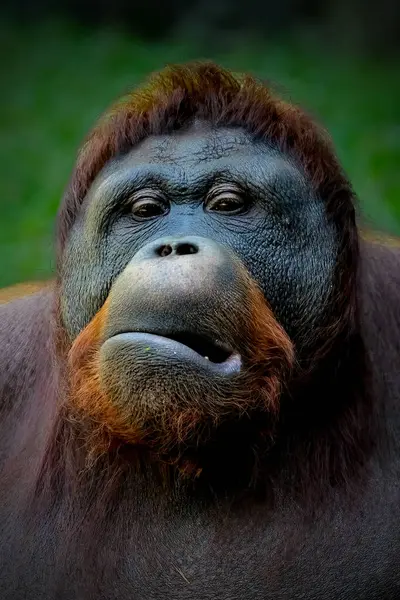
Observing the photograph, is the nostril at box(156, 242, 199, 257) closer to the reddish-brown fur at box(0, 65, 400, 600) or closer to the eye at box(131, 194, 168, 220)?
the eye at box(131, 194, 168, 220)

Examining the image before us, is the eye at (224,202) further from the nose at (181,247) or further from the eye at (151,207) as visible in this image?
the nose at (181,247)

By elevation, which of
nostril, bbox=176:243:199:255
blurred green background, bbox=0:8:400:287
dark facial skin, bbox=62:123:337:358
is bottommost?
nostril, bbox=176:243:199:255

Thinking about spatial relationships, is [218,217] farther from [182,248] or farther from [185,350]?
[185,350]

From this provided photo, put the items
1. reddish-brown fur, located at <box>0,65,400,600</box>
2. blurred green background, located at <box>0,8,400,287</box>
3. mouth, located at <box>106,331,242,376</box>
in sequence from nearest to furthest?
mouth, located at <box>106,331,242,376</box>
reddish-brown fur, located at <box>0,65,400,600</box>
blurred green background, located at <box>0,8,400,287</box>

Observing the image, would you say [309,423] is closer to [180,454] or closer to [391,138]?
[180,454]

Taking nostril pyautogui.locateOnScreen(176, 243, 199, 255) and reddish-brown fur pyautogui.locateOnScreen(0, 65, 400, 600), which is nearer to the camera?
nostril pyautogui.locateOnScreen(176, 243, 199, 255)

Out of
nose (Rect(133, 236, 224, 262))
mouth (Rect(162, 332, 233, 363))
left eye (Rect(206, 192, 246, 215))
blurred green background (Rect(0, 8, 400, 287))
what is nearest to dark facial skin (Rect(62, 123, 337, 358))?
left eye (Rect(206, 192, 246, 215))

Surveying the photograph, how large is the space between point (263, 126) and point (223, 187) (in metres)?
0.27

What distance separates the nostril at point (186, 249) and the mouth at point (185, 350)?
20 cm

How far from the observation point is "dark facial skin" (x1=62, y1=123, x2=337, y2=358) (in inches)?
130

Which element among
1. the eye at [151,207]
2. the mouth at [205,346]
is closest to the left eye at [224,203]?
the eye at [151,207]

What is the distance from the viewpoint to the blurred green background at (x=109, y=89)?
7.19 meters

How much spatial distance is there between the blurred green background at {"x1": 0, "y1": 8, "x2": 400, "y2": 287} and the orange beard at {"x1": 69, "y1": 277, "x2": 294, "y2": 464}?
369 centimetres

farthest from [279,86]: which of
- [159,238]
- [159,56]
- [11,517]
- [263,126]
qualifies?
[159,56]
